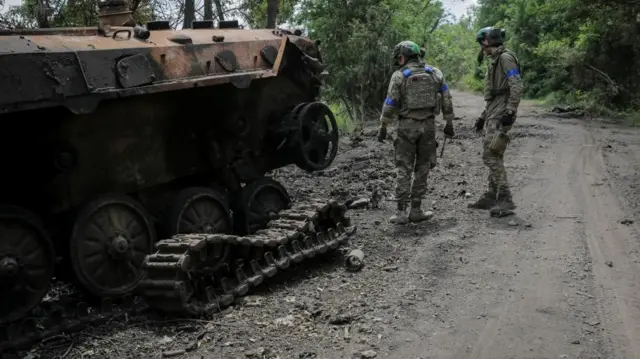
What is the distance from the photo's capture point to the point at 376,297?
5.81 metres

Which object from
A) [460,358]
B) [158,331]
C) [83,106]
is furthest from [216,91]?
[460,358]

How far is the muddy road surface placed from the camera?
4863 millimetres

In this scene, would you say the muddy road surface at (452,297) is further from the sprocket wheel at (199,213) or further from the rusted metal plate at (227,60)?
the rusted metal plate at (227,60)

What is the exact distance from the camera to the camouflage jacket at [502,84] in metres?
8.09

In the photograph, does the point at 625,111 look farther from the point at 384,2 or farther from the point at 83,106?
the point at 83,106

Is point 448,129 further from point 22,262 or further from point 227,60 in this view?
point 22,262

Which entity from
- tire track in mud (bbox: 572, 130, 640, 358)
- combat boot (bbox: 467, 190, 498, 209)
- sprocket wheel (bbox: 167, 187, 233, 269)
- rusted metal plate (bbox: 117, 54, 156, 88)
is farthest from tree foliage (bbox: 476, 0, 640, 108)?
rusted metal plate (bbox: 117, 54, 156, 88)

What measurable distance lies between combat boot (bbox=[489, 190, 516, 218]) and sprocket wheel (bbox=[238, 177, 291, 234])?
2517 millimetres

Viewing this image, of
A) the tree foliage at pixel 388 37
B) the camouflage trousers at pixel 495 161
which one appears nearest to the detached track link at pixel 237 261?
the camouflage trousers at pixel 495 161

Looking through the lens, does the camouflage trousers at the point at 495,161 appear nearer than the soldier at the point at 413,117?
No

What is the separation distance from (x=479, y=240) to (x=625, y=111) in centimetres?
1710

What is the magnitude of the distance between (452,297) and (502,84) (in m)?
3.48

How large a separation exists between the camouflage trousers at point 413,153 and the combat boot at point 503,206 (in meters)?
0.91

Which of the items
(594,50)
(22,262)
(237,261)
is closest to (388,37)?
(594,50)
